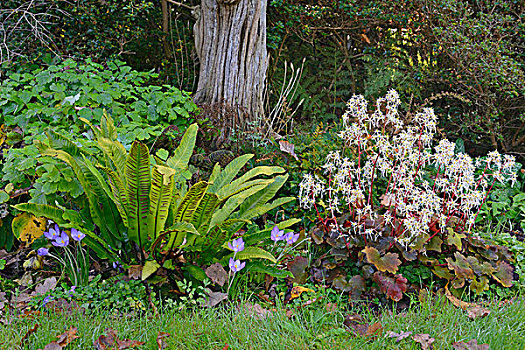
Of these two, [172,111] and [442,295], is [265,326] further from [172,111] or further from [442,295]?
[172,111]

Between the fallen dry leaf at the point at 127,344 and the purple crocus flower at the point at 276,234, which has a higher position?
the purple crocus flower at the point at 276,234

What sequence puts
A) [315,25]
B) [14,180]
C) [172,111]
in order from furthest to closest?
[315,25], [172,111], [14,180]

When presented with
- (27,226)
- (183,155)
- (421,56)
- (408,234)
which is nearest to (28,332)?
(27,226)

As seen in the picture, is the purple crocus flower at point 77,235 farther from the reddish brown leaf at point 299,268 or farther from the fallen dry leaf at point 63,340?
the reddish brown leaf at point 299,268

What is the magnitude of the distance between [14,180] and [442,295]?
2.72m

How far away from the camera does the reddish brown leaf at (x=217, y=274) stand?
8.77ft

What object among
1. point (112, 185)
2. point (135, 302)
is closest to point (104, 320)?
point (135, 302)

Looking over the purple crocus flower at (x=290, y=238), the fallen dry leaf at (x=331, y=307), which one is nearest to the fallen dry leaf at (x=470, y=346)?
the fallen dry leaf at (x=331, y=307)

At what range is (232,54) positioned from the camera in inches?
178

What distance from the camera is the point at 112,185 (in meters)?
2.64

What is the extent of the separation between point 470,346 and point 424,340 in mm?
196

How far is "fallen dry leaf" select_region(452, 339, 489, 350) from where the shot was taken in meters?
2.11

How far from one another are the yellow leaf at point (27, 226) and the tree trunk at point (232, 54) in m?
2.07

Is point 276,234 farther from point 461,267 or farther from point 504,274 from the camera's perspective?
point 504,274
